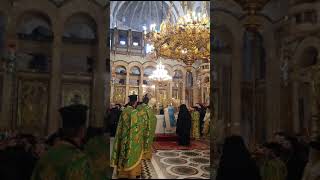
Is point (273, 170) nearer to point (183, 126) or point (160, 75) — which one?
point (183, 126)

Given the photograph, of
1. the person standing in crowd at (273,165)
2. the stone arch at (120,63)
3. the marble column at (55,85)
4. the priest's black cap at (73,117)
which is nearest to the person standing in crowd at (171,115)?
the stone arch at (120,63)

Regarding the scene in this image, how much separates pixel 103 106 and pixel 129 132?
146 centimetres

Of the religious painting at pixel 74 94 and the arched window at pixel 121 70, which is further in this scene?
the arched window at pixel 121 70

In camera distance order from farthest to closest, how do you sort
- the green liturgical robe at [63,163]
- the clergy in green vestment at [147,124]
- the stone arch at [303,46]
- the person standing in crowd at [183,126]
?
the clergy in green vestment at [147,124] < the person standing in crowd at [183,126] < the stone arch at [303,46] < the green liturgical robe at [63,163]

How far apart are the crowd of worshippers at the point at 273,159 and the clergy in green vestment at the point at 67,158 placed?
161 cm

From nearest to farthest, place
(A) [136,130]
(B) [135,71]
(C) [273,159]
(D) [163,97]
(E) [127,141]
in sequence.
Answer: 1. (C) [273,159]
2. (B) [135,71]
3. (D) [163,97]
4. (E) [127,141]
5. (A) [136,130]

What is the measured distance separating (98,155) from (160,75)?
4.83 feet

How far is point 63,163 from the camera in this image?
2.24 metres

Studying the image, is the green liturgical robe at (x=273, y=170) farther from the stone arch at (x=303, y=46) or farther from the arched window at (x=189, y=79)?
the arched window at (x=189, y=79)

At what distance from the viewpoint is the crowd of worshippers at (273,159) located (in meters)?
3.26

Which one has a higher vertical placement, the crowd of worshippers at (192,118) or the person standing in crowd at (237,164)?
the crowd of worshippers at (192,118)

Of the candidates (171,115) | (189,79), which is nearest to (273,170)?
(171,115)

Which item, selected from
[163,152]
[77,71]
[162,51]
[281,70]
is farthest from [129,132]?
[281,70]

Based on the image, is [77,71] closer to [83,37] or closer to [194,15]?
[83,37]
